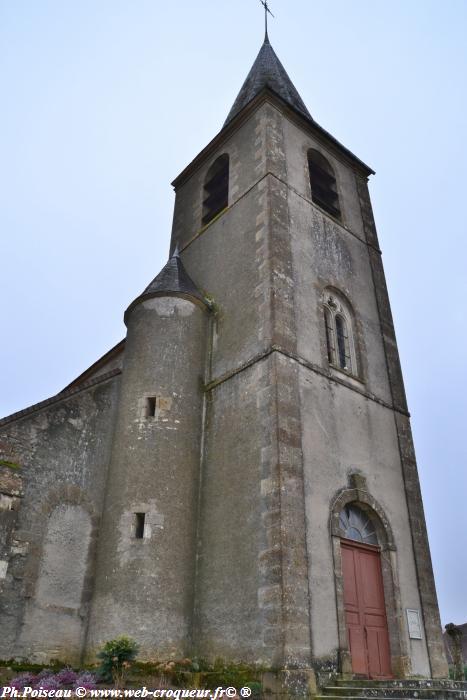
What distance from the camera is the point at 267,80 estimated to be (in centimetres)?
1886

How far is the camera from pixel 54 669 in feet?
29.3

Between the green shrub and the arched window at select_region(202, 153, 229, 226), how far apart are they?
11.4 meters

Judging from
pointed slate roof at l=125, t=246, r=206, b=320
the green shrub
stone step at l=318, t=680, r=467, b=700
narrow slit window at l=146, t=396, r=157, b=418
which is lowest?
stone step at l=318, t=680, r=467, b=700

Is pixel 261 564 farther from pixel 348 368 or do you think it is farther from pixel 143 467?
pixel 348 368

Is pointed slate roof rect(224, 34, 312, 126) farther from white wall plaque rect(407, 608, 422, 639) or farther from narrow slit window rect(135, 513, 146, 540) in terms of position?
white wall plaque rect(407, 608, 422, 639)

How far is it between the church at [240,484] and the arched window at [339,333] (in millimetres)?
54

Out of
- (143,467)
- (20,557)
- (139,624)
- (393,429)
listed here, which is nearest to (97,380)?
(143,467)

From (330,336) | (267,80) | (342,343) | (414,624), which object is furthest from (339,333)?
(267,80)

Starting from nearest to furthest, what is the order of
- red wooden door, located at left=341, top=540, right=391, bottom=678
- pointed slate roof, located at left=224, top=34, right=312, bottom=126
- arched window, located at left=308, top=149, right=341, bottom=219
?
red wooden door, located at left=341, top=540, right=391, bottom=678 → arched window, located at left=308, top=149, right=341, bottom=219 → pointed slate roof, located at left=224, top=34, right=312, bottom=126

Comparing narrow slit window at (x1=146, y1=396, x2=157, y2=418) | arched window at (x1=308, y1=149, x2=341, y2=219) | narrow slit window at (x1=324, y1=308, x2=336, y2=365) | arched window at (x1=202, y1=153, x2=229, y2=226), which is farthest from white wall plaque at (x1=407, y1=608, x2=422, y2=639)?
arched window at (x1=202, y1=153, x2=229, y2=226)

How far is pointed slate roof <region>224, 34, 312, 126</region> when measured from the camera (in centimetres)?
1818

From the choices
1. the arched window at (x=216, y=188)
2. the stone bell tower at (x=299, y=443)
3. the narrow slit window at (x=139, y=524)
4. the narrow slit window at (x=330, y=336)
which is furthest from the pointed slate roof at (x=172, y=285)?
the narrow slit window at (x=139, y=524)

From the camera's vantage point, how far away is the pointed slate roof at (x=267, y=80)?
18177 millimetres

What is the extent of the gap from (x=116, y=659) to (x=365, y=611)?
169 inches
